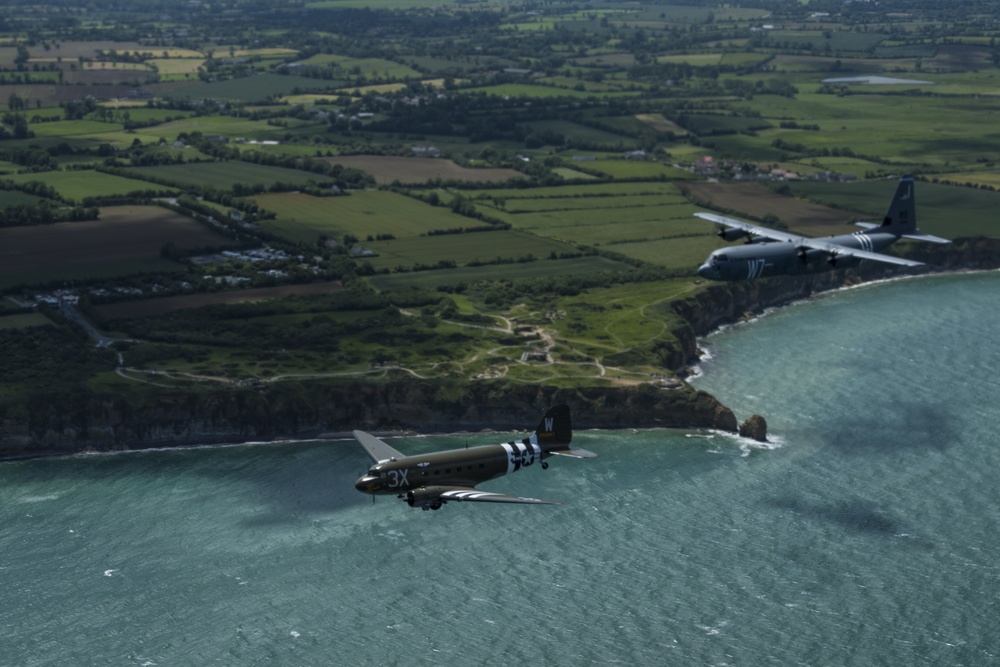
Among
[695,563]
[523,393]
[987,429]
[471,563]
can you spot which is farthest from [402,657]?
[987,429]

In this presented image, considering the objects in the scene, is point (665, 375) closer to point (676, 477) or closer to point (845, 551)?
point (676, 477)

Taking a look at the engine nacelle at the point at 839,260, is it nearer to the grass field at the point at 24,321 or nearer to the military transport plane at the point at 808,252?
the military transport plane at the point at 808,252

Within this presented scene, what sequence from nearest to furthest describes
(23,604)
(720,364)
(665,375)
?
(23,604), (665,375), (720,364)

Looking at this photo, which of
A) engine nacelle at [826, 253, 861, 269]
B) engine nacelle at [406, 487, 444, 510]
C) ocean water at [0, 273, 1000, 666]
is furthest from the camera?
engine nacelle at [826, 253, 861, 269]

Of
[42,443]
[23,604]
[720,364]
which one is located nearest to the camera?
[23,604]

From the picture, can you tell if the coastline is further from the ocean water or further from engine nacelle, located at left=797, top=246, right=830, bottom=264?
engine nacelle, located at left=797, top=246, right=830, bottom=264

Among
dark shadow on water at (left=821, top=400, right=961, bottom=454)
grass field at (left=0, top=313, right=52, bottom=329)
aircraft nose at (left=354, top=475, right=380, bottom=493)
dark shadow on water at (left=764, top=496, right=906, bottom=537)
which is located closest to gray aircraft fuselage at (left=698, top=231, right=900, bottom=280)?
dark shadow on water at (left=764, top=496, right=906, bottom=537)

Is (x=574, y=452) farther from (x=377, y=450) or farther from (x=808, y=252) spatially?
(x=808, y=252)
